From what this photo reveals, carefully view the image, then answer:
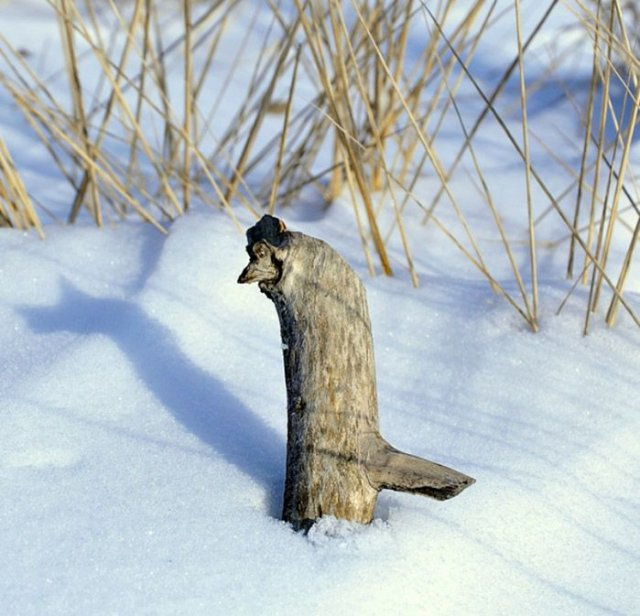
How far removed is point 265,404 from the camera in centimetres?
113

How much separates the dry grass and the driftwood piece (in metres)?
0.27

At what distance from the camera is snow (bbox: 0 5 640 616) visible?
87cm

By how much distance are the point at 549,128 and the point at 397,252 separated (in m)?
0.86

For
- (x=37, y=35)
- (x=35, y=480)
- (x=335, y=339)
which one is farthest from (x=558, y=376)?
(x=37, y=35)

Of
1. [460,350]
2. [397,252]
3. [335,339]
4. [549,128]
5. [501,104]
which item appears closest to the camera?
[335,339]

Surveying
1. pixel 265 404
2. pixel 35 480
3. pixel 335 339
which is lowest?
pixel 35 480

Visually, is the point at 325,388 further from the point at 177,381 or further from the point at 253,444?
the point at 177,381

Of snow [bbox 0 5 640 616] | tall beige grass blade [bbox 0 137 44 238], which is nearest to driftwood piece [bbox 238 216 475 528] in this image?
snow [bbox 0 5 640 616]

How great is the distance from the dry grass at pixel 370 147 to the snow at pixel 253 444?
8 cm

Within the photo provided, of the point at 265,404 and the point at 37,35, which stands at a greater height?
the point at 37,35

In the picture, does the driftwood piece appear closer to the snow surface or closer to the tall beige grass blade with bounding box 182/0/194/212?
the snow surface

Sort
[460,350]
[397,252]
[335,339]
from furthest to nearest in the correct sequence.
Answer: [397,252], [460,350], [335,339]

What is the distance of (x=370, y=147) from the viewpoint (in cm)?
155

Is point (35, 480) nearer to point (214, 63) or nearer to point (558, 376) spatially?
point (558, 376)
